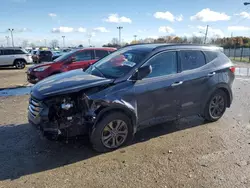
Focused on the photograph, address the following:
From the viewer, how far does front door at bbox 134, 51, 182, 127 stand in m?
4.00

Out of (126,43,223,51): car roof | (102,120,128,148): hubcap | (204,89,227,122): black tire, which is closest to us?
(102,120,128,148): hubcap

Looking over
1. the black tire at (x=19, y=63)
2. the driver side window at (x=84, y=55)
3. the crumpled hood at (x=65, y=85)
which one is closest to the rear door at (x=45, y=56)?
the black tire at (x=19, y=63)

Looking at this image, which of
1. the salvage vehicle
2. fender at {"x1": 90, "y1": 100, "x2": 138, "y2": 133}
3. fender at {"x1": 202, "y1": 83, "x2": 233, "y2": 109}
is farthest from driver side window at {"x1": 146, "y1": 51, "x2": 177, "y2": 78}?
fender at {"x1": 202, "y1": 83, "x2": 233, "y2": 109}

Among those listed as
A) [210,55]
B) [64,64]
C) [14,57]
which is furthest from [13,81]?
[210,55]

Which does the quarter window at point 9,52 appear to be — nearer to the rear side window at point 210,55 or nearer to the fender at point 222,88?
the rear side window at point 210,55

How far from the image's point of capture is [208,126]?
5.05 m

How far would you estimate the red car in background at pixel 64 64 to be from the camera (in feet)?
27.4

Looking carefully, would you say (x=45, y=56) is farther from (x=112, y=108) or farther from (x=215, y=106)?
(x=112, y=108)

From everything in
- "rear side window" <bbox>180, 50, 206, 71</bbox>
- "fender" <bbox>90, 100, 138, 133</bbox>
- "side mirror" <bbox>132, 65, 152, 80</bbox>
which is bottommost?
"fender" <bbox>90, 100, 138, 133</bbox>

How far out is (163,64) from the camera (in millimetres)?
4285

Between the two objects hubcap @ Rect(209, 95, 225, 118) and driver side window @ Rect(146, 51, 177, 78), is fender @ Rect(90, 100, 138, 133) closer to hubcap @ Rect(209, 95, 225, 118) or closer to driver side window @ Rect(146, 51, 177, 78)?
driver side window @ Rect(146, 51, 177, 78)

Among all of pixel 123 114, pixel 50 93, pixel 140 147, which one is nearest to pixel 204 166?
pixel 140 147

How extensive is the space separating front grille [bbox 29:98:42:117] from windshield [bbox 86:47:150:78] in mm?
1254

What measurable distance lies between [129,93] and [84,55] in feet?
18.6
